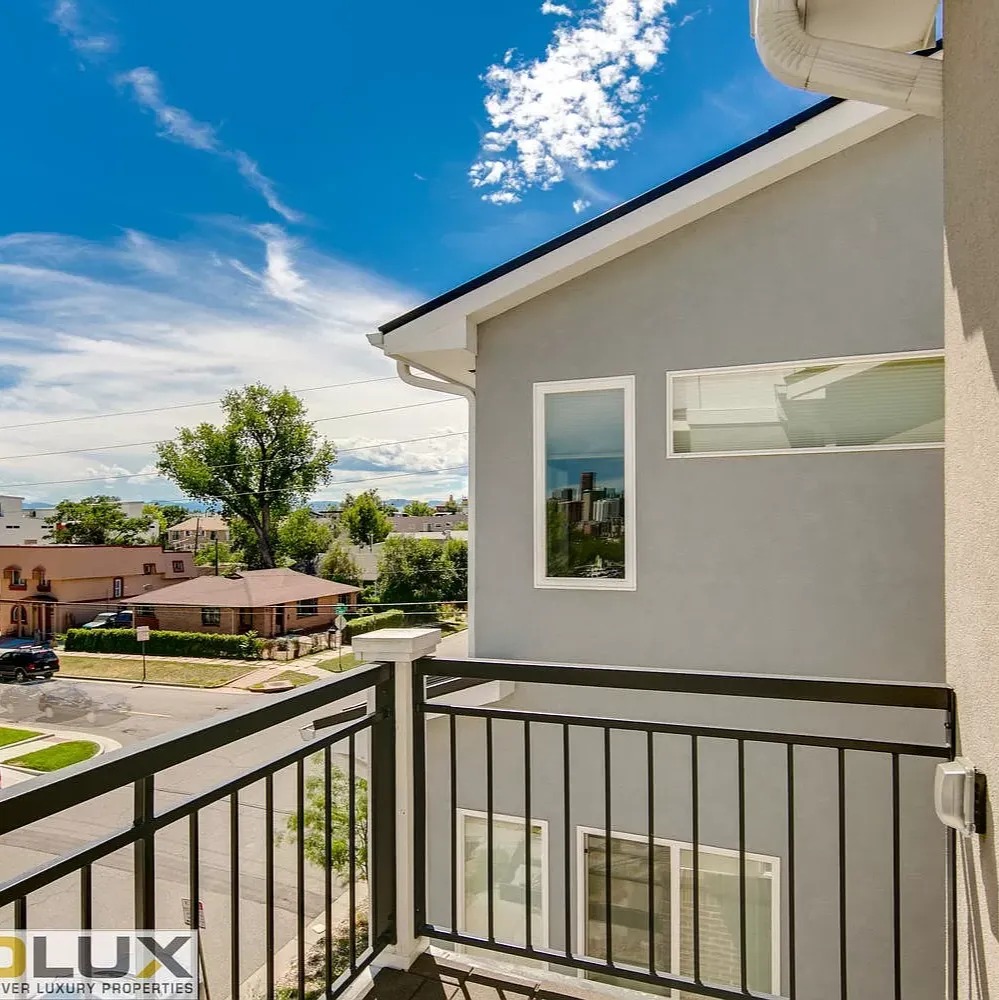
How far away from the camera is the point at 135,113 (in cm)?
2436

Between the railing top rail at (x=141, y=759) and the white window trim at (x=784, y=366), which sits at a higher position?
the white window trim at (x=784, y=366)

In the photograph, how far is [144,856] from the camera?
3.68ft

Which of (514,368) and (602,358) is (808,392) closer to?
(602,358)

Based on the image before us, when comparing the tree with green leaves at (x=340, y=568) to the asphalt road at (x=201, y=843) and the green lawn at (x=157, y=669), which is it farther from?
the asphalt road at (x=201, y=843)

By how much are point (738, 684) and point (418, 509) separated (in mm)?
34857

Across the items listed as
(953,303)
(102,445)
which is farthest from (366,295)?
(953,303)

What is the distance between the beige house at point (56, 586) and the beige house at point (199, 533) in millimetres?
5025

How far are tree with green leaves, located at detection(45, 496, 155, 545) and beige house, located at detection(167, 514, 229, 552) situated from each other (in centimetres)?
158

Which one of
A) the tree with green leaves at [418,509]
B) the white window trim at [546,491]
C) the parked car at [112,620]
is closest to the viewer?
the white window trim at [546,491]

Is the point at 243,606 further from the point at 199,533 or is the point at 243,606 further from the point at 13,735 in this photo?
the point at 199,533

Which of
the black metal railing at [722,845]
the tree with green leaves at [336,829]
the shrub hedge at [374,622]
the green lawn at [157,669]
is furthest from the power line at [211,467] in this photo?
the black metal railing at [722,845]

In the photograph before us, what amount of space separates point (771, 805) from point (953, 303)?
307cm

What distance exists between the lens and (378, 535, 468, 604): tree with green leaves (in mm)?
23562

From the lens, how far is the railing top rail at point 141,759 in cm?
90
